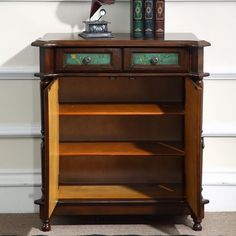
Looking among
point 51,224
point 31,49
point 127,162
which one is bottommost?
point 51,224

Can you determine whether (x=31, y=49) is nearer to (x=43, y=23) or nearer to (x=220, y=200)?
(x=43, y=23)

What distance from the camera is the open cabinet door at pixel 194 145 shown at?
183 centimetres

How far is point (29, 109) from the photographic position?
2.17m

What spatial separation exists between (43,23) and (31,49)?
0.10 meters

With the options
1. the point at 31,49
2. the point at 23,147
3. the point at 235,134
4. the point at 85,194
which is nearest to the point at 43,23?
the point at 31,49

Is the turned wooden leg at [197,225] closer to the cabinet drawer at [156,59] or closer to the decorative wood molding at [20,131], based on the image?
the cabinet drawer at [156,59]

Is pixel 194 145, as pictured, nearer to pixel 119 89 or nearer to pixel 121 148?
pixel 121 148

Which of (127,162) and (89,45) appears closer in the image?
(89,45)

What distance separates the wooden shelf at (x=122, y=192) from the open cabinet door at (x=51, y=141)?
0.38 ft

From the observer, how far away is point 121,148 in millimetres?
2008

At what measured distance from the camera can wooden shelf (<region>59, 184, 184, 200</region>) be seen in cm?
200

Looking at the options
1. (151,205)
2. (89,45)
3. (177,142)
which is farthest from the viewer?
(177,142)

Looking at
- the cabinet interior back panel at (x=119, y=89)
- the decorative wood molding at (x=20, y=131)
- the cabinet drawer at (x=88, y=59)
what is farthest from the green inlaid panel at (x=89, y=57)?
the decorative wood molding at (x=20, y=131)

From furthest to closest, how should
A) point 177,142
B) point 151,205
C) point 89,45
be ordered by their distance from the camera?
point 177,142
point 151,205
point 89,45
